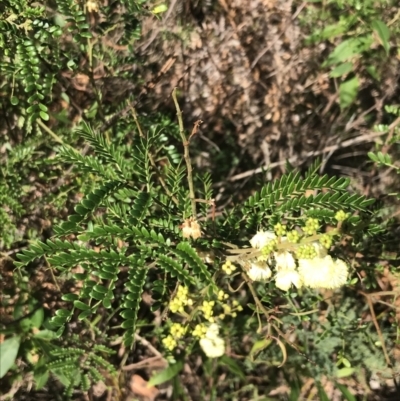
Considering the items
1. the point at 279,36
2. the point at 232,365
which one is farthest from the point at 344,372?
the point at 279,36

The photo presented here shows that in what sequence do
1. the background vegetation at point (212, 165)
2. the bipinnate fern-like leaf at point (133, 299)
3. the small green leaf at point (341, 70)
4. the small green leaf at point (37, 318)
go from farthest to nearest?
the small green leaf at point (341, 70) < the small green leaf at point (37, 318) < the background vegetation at point (212, 165) < the bipinnate fern-like leaf at point (133, 299)

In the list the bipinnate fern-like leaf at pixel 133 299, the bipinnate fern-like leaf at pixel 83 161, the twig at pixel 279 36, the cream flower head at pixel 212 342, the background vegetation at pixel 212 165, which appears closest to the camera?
the bipinnate fern-like leaf at pixel 133 299

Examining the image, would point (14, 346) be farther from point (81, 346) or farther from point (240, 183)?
point (240, 183)

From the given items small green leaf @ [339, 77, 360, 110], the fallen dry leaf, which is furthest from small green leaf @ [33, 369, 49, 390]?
small green leaf @ [339, 77, 360, 110]

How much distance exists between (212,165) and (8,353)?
3.77 ft

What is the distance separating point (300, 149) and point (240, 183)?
34 centimetres

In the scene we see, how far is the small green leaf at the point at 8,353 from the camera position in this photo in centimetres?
189

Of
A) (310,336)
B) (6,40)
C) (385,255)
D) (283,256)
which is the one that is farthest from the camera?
(310,336)

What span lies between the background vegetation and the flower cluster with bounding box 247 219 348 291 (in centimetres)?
34

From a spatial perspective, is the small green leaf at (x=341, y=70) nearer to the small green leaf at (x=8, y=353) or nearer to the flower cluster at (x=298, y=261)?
the flower cluster at (x=298, y=261)

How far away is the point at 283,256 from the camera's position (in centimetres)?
119

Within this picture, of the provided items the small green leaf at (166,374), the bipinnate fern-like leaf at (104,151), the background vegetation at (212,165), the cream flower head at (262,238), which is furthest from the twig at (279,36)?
the small green leaf at (166,374)

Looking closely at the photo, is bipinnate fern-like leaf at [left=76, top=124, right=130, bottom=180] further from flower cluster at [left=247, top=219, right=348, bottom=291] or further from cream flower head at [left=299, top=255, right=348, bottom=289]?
cream flower head at [left=299, top=255, right=348, bottom=289]

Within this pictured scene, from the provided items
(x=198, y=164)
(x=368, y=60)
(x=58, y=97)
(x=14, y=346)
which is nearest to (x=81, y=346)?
(x=14, y=346)
